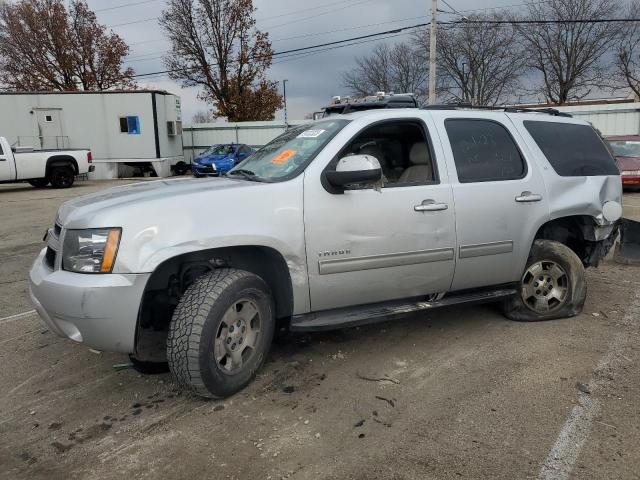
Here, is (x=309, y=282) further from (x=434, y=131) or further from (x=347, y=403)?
(x=434, y=131)

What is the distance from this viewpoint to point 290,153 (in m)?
3.71

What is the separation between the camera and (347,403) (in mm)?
3148

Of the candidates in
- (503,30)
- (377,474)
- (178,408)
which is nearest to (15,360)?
(178,408)

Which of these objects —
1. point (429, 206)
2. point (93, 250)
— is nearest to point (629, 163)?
point (429, 206)

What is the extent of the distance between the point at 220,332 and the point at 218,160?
775 inches

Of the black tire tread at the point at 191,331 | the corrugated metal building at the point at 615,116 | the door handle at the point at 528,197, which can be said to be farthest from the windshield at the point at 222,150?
the black tire tread at the point at 191,331

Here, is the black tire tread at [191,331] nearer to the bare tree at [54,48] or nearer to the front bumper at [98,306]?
the front bumper at [98,306]

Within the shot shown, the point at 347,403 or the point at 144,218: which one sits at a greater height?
the point at 144,218

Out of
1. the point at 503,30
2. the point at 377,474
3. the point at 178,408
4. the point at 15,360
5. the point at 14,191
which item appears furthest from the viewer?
the point at 503,30

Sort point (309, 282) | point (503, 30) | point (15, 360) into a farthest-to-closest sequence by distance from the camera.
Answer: point (503, 30)
point (15, 360)
point (309, 282)

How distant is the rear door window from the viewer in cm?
396

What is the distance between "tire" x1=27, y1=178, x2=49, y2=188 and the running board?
17.3m

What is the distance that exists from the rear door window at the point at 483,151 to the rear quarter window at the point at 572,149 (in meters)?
0.34

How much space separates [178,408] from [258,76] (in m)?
37.4
